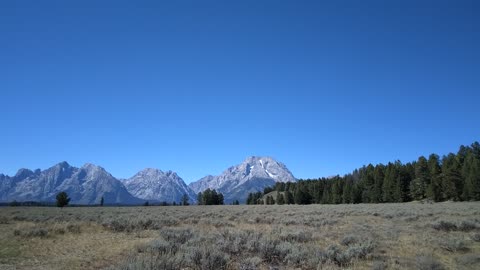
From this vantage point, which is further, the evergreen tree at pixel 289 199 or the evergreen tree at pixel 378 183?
the evergreen tree at pixel 289 199

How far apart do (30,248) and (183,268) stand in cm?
761

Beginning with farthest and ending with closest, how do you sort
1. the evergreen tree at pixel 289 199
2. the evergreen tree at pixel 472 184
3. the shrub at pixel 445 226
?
the evergreen tree at pixel 289 199 < the evergreen tree at pixel 472 184 < the shrub at pixel 445 226

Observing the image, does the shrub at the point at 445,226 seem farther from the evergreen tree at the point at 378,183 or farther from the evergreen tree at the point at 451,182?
the evergreen tree at the point at 378,183

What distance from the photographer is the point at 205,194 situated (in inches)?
4835

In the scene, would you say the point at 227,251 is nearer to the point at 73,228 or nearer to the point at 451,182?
the point at 73,228

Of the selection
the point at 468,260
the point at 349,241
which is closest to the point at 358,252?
the point at 349,241

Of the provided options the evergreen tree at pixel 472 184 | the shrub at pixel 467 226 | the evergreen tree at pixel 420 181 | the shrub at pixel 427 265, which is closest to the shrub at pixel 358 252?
the shrub at pixel 427 265

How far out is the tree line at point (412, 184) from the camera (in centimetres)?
6256

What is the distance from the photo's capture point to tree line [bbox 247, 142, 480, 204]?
205 ft

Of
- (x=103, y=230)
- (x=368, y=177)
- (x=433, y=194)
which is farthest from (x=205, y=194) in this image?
(x=103, y=230)

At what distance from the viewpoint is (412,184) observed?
252 ft

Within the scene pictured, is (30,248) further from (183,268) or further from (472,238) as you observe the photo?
(472,238)

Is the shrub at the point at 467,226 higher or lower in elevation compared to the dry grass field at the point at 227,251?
higher

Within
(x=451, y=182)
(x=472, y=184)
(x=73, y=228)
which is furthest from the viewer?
(x=451, y=182)
